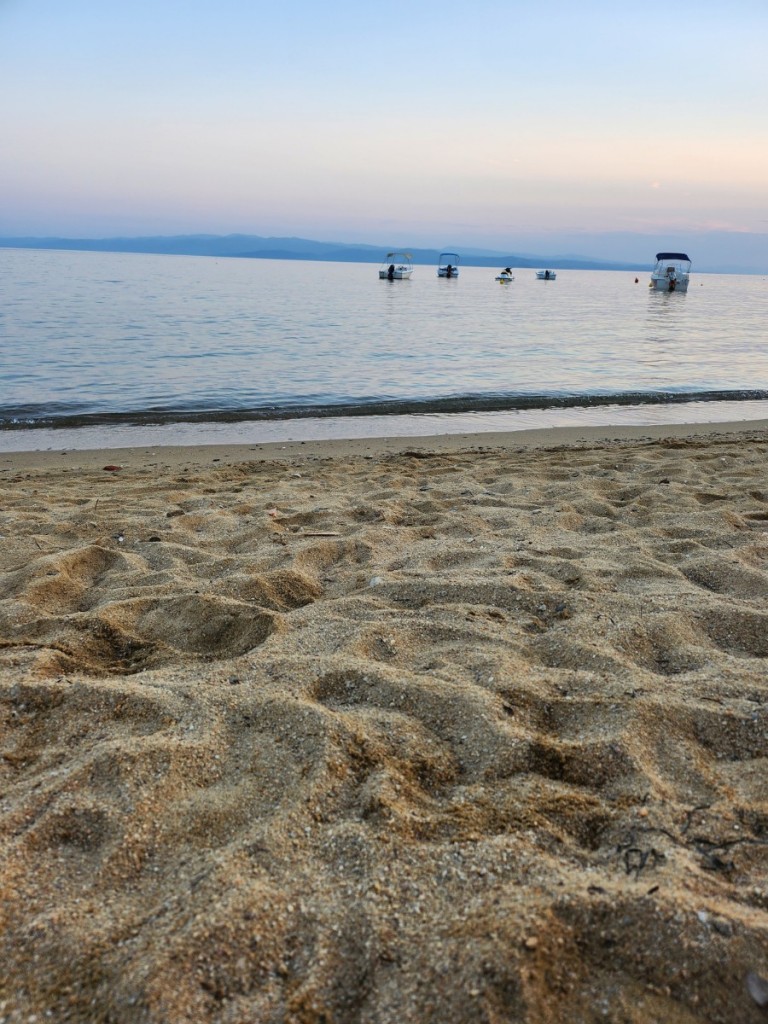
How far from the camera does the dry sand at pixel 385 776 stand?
1411 mm

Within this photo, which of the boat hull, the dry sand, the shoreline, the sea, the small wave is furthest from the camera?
the boat hull

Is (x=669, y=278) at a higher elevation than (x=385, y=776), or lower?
higher

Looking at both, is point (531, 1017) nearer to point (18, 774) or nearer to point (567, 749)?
point (567, 749)

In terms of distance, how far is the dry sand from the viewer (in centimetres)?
141

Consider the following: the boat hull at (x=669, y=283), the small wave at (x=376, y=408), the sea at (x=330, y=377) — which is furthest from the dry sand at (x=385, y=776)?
the boat hull at (x=669, y=283)

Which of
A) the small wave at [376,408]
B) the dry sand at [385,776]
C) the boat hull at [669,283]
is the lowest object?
the small wave at [376,408]

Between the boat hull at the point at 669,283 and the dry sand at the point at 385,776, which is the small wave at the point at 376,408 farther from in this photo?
the boat hull at the point at 669,283

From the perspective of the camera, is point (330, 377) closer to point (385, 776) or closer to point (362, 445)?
point (362, 445)

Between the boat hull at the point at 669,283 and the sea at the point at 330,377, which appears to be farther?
the boat hull at the point at 669,283

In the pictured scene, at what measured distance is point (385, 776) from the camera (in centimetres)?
204

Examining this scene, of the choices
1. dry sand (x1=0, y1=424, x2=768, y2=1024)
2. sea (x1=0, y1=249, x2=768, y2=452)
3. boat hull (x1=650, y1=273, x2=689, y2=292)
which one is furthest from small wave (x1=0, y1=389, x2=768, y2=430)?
boat hull (x1=650, y1=273, x2=689, y2=292)

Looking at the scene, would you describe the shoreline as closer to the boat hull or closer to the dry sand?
the dry sand

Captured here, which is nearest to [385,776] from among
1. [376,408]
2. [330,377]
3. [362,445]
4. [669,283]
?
[362,445]

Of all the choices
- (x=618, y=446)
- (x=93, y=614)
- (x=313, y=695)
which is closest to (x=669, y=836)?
(x=313, y=695)
